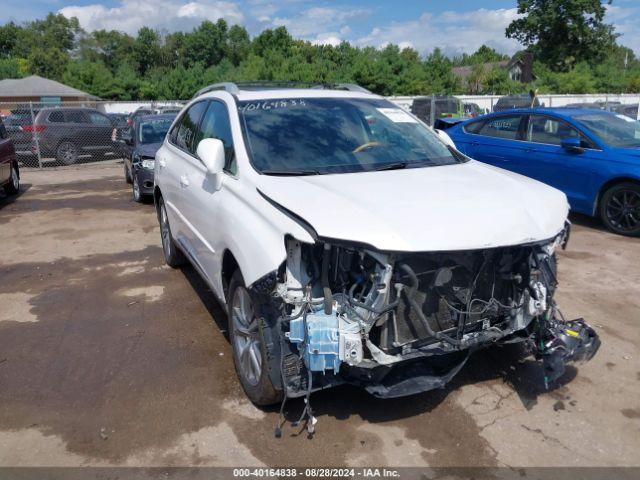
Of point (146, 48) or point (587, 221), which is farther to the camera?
point (146, 48)

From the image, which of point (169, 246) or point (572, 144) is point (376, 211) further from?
point (572, 144)

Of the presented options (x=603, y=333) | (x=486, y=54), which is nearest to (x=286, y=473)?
(x=603, y=333)

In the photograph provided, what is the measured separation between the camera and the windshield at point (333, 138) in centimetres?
391

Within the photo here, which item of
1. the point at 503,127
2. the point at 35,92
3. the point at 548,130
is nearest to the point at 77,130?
the point at 503,127

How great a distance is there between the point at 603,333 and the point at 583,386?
37.8 inches

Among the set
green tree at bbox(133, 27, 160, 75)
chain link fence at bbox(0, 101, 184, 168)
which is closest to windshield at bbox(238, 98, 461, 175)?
chain link fence at bbox(0, 101, 184, 168)

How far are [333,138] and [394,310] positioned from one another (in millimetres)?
1664

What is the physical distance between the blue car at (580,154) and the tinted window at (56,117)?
12465 millimetres

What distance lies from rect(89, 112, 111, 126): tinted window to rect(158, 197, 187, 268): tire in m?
12.0

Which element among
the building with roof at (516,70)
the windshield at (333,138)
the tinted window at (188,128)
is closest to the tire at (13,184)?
the tinted window at (188,128)

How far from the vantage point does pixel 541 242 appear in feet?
10.4

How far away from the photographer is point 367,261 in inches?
118

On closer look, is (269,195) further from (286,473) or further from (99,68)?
(99,68)

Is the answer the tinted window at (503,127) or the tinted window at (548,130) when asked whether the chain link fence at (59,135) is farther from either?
the tinted window at (548,130)
